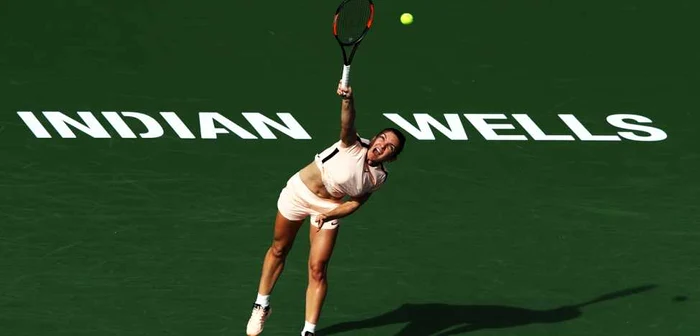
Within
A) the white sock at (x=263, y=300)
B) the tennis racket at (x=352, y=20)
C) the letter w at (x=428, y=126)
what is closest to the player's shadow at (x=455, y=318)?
the white sock at (x=263, y=300)

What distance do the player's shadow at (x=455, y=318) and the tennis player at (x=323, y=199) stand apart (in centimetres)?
58

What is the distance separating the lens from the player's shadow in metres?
16.4

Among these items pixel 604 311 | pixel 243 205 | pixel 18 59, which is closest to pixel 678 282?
pixel 604 311

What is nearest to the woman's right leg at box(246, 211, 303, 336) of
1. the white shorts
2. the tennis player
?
the tennis player

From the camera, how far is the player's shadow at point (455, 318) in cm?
1644

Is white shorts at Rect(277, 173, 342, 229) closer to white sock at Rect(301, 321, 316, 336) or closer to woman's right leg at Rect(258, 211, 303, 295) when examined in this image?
woman's right leg at Rect(258, 211, 303, 295)

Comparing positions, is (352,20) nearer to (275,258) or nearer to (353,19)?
(353,19)

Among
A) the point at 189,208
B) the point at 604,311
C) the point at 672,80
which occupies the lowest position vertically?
the point at 604,311

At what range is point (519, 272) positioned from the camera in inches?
690

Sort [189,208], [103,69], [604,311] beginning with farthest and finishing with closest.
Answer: [103,69] < [189,208] < [604,311]

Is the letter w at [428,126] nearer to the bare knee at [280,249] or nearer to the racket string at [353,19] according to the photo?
the racket string at [353,19]

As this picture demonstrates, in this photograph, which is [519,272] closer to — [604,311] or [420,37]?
[604,311]

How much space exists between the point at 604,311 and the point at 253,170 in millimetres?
4458

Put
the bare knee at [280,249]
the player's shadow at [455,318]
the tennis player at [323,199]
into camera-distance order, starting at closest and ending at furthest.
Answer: the tennis player at [323,199], the bare knee at [280,249], the player's shadow at [455,318]
